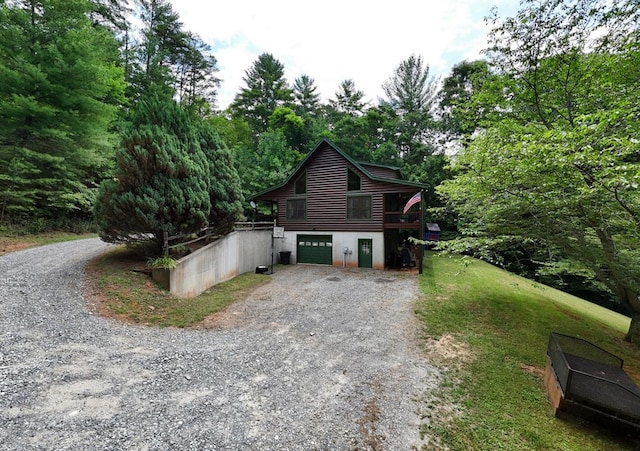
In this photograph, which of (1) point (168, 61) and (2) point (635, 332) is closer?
(2) point (635, 332)

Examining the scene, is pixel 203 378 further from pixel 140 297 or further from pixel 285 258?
pixel 285 258

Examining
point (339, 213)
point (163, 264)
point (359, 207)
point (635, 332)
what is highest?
point (359, 207)

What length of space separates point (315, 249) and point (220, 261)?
6.26 metres

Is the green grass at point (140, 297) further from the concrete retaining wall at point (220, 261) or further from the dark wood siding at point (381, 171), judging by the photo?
the dark wood siding at point (381, 171)

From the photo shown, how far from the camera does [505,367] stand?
5270 mm

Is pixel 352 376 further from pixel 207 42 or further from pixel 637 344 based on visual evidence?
pixel 207 42

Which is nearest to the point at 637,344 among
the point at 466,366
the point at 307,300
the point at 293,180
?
the point at 466,366

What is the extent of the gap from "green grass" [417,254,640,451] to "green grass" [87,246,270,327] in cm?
614

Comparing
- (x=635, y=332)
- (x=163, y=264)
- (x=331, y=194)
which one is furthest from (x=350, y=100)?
(x=635, y=332)

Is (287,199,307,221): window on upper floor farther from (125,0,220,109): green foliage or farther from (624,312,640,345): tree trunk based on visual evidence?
(624,312,640,345): tree trunk

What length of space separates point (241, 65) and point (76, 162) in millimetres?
23981

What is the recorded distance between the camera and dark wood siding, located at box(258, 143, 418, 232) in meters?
14.6

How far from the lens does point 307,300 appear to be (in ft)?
29.5

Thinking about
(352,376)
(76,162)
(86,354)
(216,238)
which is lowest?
(352,376)
